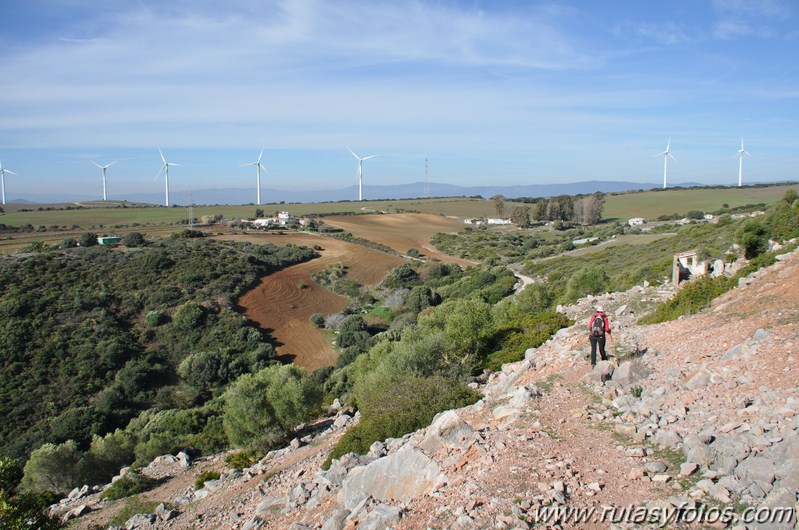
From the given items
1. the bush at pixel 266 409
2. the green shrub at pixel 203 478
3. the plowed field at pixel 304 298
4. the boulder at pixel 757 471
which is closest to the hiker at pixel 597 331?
the boulder at pixel 757 471

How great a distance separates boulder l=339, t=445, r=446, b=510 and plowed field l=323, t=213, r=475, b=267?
57952 millimetres

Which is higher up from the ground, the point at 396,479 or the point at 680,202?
the point at 680,202

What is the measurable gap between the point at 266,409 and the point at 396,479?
36.8ft

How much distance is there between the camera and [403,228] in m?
99.4

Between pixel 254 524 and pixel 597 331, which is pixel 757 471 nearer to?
pixel 597 331

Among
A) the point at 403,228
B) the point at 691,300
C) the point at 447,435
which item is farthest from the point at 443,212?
the point at 447,435

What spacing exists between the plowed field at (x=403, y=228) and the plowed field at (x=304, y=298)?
8943 mm

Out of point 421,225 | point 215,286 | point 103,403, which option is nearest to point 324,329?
point 215,286

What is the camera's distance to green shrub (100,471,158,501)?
16391 mm

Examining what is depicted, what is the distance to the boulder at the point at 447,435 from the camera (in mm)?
9383

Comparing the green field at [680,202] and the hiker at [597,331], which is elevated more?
the green field at [680,202]

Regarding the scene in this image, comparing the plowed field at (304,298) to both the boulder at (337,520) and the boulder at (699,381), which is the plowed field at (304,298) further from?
the boulder at (699,381)

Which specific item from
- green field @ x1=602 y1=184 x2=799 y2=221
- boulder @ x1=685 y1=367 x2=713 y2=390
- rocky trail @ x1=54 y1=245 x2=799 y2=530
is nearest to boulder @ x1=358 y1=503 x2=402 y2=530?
rocky trail @ x1=54 y1=245 x2=799 y2=530

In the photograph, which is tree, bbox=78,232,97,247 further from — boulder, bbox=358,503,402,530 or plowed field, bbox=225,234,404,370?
boulder, bbox=358,503,402,530
